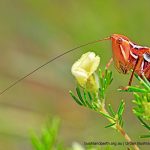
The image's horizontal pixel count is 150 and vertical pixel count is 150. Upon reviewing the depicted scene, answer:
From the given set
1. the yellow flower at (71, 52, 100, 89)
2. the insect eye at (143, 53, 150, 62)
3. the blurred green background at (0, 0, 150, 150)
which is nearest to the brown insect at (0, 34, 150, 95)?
the insect eye at (143, 53, 150, 62)

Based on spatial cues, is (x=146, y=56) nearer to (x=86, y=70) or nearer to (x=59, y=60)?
(x=86, y=70)

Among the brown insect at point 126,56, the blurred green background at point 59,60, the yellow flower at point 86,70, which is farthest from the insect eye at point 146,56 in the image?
the blurred green background at point 59,60

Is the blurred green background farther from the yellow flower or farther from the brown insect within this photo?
the yellow flower

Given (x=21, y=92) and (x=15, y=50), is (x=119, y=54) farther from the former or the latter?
(x=15, y=50)

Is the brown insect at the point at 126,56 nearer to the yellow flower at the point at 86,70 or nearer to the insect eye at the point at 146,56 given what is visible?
the insect eye at the point at 146,56

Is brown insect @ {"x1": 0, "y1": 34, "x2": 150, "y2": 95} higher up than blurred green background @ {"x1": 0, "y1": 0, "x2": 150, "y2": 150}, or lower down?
lower down

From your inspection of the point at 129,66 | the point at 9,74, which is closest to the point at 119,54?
the point at 129,66
